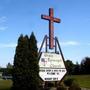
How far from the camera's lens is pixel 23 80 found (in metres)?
22.6

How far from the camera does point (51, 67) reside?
956 inches

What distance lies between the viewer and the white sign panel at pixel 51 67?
78.6 feet

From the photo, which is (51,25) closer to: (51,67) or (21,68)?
(51,67)

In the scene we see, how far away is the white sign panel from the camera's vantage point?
23953mm

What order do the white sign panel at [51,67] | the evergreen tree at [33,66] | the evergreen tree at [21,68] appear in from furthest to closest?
the white sign panel at [51,67]
the evergreen tree at [33,66]
the evergreen tree at [21,68]

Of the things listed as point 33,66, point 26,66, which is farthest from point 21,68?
point 33,66

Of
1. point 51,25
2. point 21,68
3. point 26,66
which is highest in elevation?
point 51,25

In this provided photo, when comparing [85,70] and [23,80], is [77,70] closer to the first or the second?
[85,70]

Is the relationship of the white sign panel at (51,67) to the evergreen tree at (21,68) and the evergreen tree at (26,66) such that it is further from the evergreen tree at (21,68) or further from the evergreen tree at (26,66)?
the evergreen tree at (21,68)

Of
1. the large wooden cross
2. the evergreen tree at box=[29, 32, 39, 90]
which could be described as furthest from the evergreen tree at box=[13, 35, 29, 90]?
the large wooden cross

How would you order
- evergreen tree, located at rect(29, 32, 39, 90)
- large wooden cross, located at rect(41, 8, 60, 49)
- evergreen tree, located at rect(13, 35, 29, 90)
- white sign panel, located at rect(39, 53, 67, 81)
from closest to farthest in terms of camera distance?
evergreen tree, located at rect(13, 35, 29, 90) → evergreen tree, located at rect(29, 32, 39, 90) → white sign panel, located at rect(39, 53, 67, 81) → large wooden cross, located at rect(41, 8, 60, 49)

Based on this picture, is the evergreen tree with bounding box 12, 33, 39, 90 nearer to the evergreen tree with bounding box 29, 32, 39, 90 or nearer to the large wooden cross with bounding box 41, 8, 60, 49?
the evergreen tree with bounding box 29, 32, 39, 90

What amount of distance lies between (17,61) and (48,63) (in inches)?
94.5

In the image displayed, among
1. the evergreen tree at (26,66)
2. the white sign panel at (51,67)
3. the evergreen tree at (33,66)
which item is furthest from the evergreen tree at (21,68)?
the white sign panel at (51,67)
